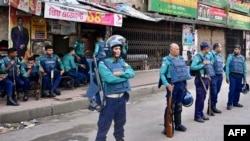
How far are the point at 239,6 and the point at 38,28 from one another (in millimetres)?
18246

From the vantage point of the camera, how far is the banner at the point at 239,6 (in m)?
24.0

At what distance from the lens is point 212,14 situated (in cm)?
2116

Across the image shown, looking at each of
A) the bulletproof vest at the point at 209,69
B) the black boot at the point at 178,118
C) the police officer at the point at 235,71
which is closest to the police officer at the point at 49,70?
the black boot at the point at 178,118

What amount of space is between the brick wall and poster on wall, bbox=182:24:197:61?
35.6 feet

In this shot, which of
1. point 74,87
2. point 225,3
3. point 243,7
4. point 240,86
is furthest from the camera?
point 243,7

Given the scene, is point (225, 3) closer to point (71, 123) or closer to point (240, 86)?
point (240, 86)

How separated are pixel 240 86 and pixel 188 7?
974 cm

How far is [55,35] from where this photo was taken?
11.5m

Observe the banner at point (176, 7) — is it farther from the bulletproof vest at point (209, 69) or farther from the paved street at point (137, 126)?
the bulletproof vest at point (209, 69)

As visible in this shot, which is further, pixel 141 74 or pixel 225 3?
pixel 225 3

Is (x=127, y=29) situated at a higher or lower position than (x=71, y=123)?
higher

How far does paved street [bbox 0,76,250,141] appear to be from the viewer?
20.9ft

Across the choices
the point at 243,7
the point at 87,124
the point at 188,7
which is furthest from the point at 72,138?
the point at 243,7

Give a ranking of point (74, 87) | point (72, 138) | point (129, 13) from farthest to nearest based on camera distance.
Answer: point (129, 13) < point (74, 87) < point (72, 138)
